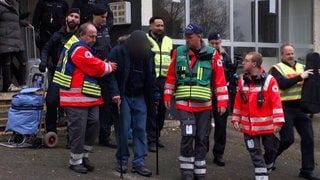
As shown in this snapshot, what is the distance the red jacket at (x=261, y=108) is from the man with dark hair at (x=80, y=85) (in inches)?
68.5

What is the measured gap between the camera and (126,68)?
6.82 m

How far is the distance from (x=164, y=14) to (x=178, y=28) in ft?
1.76

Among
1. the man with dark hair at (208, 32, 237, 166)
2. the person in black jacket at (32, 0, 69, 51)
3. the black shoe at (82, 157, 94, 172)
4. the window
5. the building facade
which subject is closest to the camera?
the black shoe at (82, 157, 94, 172)

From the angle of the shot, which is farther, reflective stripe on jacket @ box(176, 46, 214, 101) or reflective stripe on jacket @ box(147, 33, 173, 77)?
reflective stripe on jacket @ box(147, 33, 173, 77)

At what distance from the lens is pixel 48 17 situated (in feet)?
30.7

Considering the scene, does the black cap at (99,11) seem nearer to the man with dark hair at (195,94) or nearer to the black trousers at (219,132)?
the man with dark hair at (195,94)

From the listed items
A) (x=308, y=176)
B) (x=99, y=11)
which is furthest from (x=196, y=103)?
(x=308, y=176)

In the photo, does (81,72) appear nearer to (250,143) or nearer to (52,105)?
(52,105)

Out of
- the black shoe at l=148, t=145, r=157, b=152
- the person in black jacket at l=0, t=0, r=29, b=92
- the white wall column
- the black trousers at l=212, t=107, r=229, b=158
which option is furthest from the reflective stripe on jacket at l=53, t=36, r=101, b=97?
the white wall column

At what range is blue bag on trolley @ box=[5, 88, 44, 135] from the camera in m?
7.77

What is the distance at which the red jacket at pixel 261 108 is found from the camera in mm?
6828

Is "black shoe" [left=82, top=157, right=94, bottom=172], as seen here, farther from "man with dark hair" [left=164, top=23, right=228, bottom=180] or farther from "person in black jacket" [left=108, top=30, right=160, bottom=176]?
"man with dark hair" [left=164, top=23, right=228, bottom=180]

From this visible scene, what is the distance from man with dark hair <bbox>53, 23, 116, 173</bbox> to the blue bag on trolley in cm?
112

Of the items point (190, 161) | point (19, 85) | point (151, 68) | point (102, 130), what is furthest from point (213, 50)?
point (19, 85)
